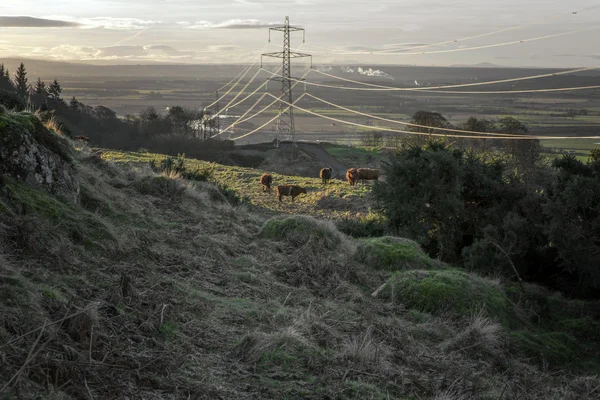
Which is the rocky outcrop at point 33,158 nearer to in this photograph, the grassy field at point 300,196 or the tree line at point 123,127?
the grassy field at point 300,196

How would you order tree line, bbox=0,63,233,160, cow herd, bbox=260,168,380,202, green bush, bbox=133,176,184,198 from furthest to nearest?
1. tree line, bbox=0,63,233,160
2. cow herd, bbox=260,168,380,202
3. green bush, bbox=133,176,184,198

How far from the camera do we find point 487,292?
32.5ft

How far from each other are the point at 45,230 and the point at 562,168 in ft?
44.1

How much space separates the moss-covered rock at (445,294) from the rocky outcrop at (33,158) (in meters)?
5.21

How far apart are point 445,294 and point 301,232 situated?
3349mm

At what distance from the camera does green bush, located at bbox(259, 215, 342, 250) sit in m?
11.2

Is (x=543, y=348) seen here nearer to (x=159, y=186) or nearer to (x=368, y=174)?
(x=159, y=186)

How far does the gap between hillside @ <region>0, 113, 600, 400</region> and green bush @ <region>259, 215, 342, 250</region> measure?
36mm

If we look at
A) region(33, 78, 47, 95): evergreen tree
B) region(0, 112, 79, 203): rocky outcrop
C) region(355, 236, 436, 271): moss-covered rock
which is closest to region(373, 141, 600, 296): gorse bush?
region(355, 236, 436, 271): moss-covered rock

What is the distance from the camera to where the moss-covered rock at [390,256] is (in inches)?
452

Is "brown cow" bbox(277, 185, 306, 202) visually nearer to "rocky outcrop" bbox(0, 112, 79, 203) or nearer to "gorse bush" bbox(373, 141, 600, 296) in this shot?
"gorse bush" bbox(373, 141, 600, 296)

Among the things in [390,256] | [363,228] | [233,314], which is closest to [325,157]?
[363,228]

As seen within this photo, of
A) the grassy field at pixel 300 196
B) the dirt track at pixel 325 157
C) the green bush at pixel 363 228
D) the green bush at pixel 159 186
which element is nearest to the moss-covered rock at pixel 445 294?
the green bush at pixel 159 186

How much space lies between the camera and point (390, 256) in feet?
38.4
